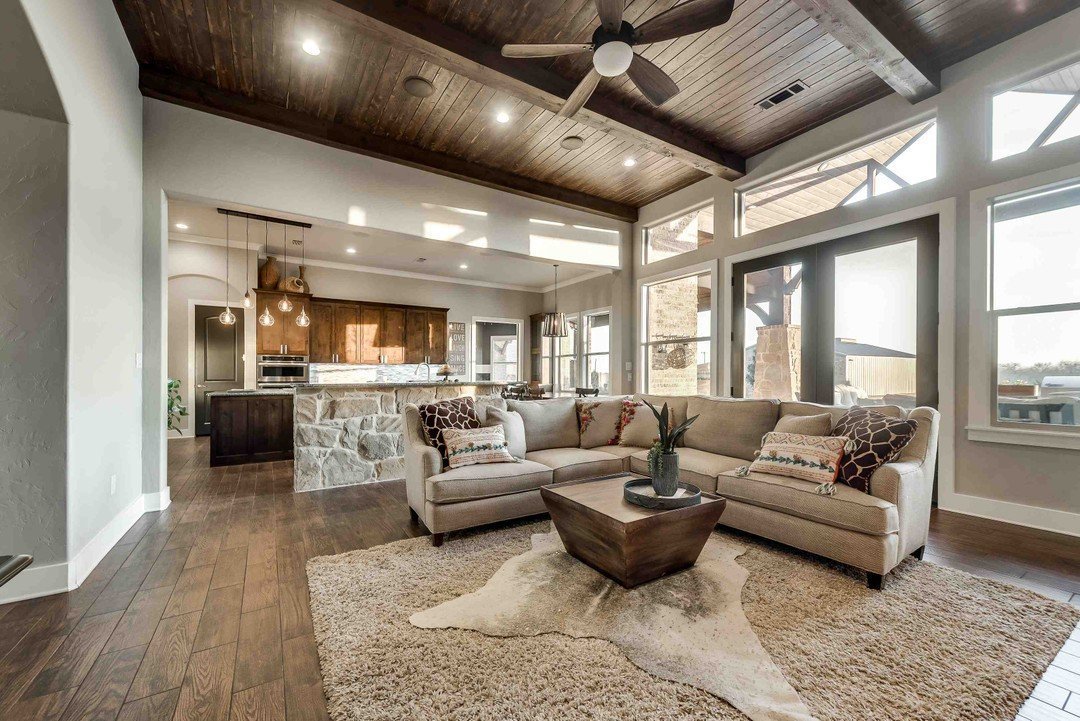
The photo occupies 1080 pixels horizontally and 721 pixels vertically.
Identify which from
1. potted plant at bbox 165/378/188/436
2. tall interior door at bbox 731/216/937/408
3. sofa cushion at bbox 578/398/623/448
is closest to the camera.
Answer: tall interior door at bbox 731/216/937/408

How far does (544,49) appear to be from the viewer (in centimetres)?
266

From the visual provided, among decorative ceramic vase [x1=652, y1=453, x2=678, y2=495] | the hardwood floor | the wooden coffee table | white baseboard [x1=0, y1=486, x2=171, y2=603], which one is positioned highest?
decorative ceramic vase [x1=652, y1=453, x2=678, y2=495]

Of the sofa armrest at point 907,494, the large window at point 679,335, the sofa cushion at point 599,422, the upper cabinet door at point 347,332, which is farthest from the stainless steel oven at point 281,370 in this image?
the sofa armrest at point 907,494

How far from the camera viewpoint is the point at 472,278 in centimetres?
880

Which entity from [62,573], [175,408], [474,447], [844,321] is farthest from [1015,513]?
[175,408]

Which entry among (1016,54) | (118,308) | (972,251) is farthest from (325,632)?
(1016,54)

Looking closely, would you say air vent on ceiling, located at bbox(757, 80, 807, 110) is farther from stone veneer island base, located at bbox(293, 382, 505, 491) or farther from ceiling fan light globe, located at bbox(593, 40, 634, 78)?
stone veneer island base, located at bbox(293, 382, 505, 491)

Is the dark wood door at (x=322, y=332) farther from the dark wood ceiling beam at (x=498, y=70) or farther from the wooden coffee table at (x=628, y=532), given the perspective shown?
the wooden coffee table at (x=628, y=532)

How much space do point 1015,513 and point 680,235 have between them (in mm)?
4124

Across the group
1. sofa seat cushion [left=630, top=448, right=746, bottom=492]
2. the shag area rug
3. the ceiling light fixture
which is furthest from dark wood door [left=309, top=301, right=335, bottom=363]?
sofa seat cushion [left=630, top=448, right=746, bottom=492]

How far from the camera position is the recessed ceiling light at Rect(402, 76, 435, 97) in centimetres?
361

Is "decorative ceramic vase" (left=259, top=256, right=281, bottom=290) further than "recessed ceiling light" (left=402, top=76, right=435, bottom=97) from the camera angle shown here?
Yes

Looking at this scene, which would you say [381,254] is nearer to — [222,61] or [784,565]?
[222,61]

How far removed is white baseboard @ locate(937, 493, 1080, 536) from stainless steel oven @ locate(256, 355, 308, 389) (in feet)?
25.7
